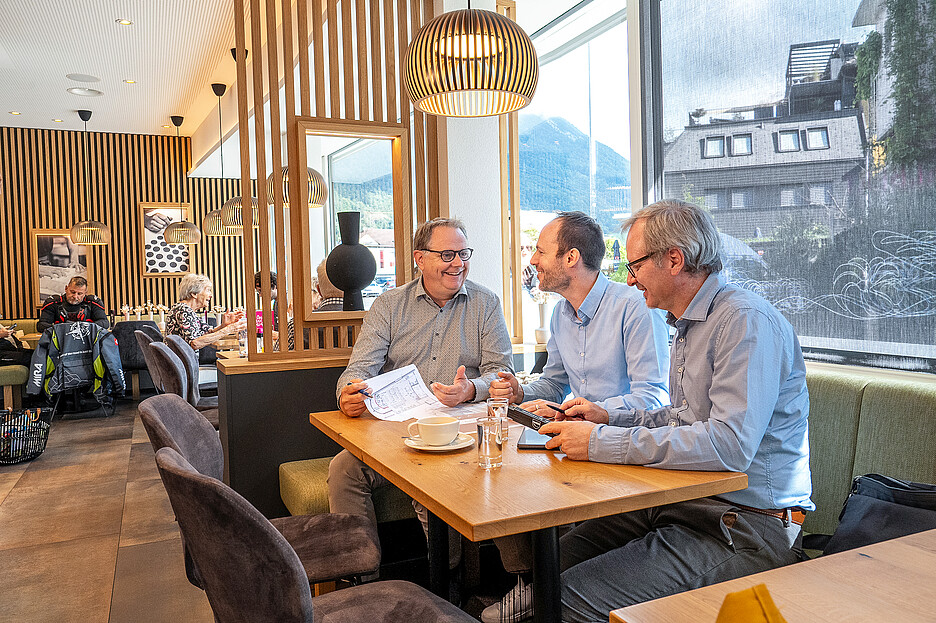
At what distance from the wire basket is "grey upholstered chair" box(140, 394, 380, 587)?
417 cm

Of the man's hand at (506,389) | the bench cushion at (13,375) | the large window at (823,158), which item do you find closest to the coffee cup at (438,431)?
the man's hand at (506,389)

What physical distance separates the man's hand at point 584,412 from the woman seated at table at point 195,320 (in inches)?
191

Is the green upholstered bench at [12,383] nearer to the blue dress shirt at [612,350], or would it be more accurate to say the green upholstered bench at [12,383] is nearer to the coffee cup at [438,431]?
the blue dress shirt at [612,350]

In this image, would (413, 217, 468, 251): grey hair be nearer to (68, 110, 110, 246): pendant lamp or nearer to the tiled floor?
the tiled floor

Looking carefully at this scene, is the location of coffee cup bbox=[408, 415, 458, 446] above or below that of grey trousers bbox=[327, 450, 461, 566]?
above

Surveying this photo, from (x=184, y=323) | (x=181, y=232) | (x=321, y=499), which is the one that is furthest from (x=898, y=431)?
(x=181, y=232)

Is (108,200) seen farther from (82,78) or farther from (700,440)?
(700,440)

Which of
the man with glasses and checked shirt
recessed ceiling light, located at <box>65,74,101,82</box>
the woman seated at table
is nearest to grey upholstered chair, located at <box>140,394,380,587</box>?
the man with glasses and checked shirt

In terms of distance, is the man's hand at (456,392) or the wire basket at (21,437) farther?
the wire basket at (21,437)

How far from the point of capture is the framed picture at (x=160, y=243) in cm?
1088

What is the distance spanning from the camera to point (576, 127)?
497 centimetres

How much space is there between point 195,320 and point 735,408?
248 inches

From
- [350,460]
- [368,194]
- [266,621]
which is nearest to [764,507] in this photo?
[266,621]

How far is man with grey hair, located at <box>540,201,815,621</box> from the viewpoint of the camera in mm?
1719
